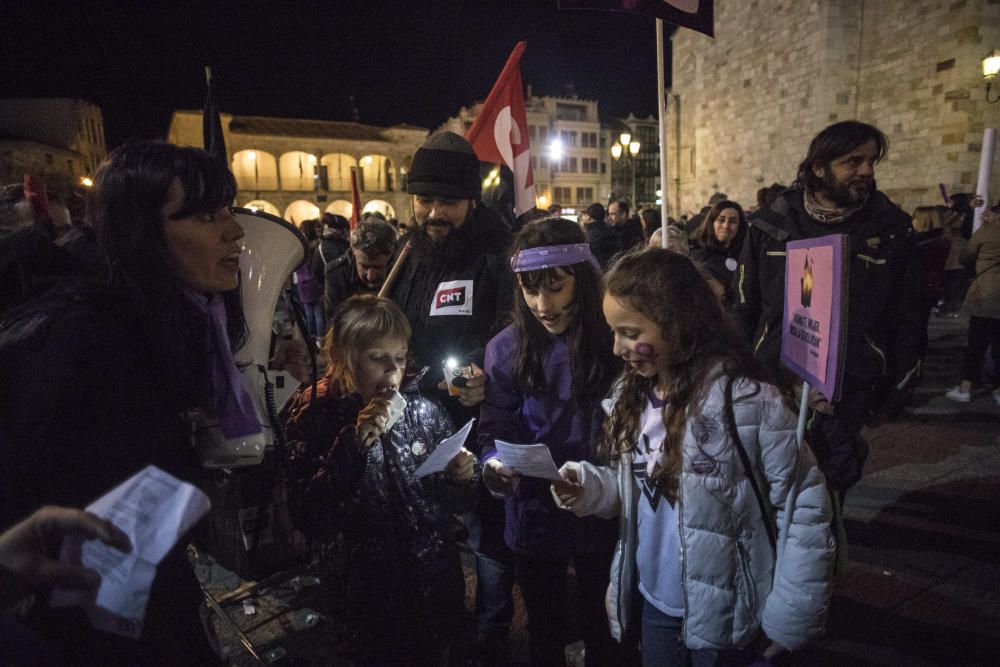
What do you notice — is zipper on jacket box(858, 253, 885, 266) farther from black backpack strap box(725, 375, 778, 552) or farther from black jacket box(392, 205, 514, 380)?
black jacket box(392, 205, 514, 380)

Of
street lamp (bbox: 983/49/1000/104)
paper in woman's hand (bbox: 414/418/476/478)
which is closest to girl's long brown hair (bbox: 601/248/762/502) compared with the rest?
Result: paper in woman's hand (bbox: 414/418/476/478)

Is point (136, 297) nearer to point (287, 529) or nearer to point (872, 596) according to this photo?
point (287, 529)

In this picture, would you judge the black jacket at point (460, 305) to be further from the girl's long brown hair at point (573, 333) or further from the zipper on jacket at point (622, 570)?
the zipper on jacket at point (622, 570)

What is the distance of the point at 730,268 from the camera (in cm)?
506

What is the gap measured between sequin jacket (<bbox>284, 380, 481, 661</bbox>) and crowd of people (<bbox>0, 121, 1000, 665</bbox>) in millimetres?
10

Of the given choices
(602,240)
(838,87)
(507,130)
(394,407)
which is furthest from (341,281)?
(838,87)

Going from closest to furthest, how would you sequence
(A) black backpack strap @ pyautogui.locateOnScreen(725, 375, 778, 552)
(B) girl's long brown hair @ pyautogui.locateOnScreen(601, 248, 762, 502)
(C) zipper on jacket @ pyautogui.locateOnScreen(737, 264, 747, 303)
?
(A) black backpack strap @ pyautogui.locateOnScreen(725, 375, 778, 552)
(B) girl's long brown hair @ pyautogui.locateOnScreen(601, 248, 762, 502)
(C) zipper on jacket @ pyautogui.locateOnScreen(737, 264, 747, 303)

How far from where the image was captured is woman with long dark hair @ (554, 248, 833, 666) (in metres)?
1.59

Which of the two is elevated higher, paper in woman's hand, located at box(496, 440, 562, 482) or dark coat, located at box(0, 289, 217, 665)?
dark coat, located at box(0, 289, 217, 665)

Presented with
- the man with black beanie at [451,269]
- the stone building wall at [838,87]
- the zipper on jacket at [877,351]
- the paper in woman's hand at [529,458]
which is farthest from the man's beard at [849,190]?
the stone building wall at [838,87]

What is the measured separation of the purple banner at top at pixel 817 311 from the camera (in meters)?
1.53

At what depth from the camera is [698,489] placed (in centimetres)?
167

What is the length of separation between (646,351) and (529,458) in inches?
21.7

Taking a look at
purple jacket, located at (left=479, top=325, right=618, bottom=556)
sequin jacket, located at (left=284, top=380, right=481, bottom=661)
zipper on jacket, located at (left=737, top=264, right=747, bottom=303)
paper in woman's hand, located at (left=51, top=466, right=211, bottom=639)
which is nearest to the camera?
paper in woman's hand, located at (left=51, top=466, right=211, bottom=639)
